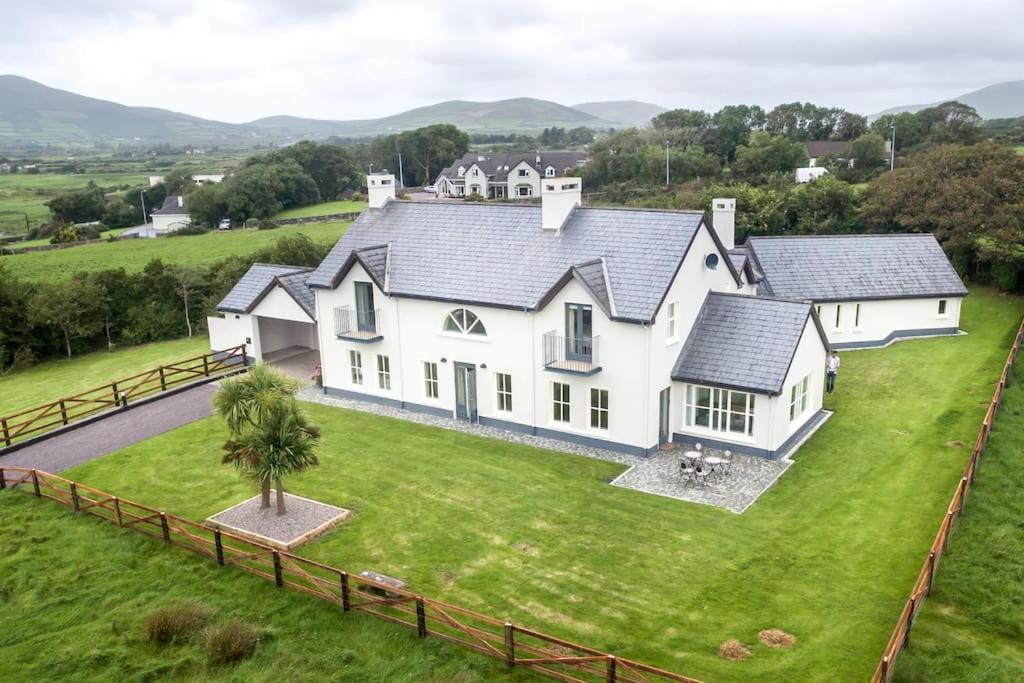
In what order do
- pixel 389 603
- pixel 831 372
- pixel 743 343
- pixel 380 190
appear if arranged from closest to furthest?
1. pixel 389 603
2. pixel 743 343
3. pixel 831 372
4. pixel 380 190

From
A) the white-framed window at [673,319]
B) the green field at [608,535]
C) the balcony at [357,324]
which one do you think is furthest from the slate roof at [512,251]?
the green field at [608,535]

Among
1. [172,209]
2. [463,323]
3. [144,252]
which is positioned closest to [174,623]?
[463,323]

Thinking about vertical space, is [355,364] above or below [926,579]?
above

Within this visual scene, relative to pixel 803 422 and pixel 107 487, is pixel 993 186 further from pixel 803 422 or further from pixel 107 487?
pixel 107 487

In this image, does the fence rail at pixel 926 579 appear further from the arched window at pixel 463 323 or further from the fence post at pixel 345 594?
the arched window at pixel 463 323

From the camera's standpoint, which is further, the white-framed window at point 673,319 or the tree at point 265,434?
the white-framed window at point 673,319

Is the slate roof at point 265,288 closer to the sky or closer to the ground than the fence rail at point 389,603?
closer to the sky

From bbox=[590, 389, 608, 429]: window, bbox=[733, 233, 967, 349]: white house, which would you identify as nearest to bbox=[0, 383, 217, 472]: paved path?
bbox=[590, 389, 608, 429]: window

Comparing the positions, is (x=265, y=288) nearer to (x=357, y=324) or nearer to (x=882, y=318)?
(x=357, y=324)
